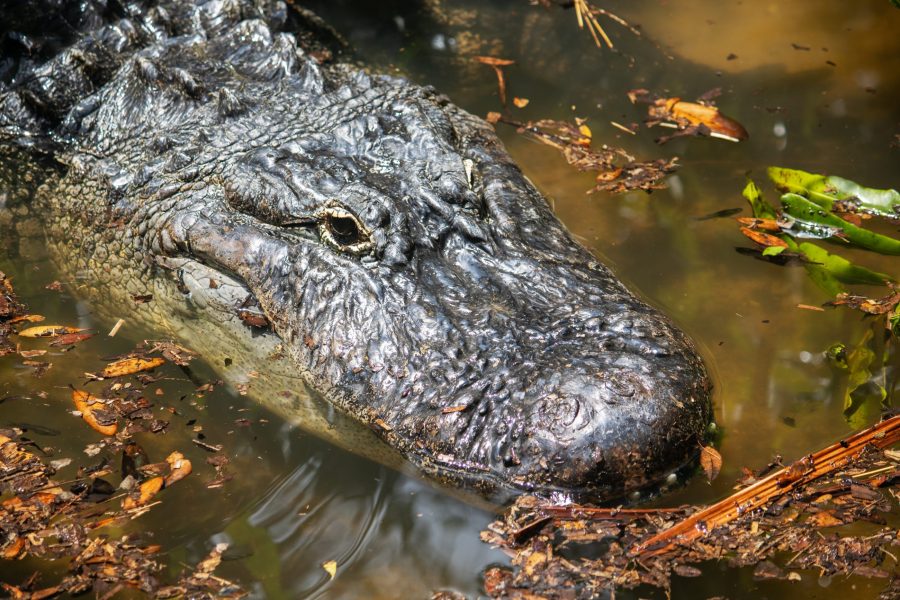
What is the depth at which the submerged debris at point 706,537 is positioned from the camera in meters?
2.71

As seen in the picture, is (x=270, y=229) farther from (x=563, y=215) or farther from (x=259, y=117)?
(x=563, y=215)

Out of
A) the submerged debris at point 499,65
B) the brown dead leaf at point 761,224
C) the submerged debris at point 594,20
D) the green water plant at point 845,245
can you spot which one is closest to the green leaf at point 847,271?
the green water plant at point 845,245

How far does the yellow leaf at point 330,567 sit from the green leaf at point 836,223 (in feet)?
9.75

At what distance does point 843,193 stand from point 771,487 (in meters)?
2.20

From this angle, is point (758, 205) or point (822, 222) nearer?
point (822, 222)

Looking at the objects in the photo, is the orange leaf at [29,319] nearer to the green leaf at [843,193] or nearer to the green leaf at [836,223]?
the green leaf at [836,223]

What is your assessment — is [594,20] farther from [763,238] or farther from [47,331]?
[47,331]

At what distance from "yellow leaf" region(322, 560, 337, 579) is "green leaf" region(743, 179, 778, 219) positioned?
292cm

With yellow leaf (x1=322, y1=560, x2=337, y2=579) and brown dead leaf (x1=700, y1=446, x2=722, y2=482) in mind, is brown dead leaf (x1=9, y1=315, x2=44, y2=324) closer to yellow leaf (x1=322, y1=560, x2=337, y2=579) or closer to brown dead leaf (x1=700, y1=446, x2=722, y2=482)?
yellow leaf (x1=322, y1=560, x2=337, y2=579)

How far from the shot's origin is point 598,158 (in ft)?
17.0

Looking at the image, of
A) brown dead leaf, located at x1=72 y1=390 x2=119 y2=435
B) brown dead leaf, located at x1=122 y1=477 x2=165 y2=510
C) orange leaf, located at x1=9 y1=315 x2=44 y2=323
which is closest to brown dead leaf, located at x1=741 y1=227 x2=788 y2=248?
brown dead leaf, located at x1=122 y1=477 x2=165 y2=510

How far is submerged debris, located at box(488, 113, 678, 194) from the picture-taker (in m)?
4.94

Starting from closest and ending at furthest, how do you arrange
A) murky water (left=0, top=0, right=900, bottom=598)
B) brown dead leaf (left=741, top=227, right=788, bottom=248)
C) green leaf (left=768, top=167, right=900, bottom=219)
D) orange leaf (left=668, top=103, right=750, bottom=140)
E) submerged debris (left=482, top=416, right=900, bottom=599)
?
submerged debris (left=482, top=416, right=900, bottom=599), murky water (left=0, top=0, right=900, bottom=598), brown dead leaf (left=741, top=227, right=788, bottom=248), green leaf (left=768, top=167, right=900, bottom=219), orange leaf (left=668, top=103, right=750, bottom=140)

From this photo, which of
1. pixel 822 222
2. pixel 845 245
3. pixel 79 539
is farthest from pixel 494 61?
pixel 79 539
